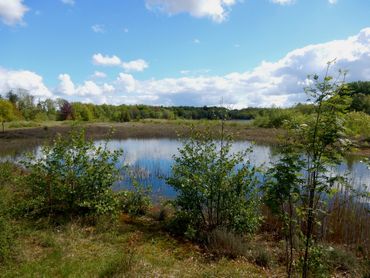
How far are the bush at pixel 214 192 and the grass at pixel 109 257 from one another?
2.43ft

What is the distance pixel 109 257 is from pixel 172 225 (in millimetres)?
2351

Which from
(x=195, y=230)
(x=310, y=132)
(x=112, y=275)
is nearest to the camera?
(x=310, y=132)

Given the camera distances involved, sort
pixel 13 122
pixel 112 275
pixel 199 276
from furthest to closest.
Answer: pixel 13 122
pixel 199 276
pixel 112 275

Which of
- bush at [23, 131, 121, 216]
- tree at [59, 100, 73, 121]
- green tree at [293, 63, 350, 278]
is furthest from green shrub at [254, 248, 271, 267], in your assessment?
tree at [59, 100, 73, 121]

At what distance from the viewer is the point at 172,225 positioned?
7820 millimetres

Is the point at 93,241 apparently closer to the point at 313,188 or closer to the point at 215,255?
the point at 215,255

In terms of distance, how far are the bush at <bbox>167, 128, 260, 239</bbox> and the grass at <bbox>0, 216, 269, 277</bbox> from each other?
0.74 metres

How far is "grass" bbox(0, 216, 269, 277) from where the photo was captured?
16.7ft

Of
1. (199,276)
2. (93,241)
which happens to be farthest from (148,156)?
(199,276)

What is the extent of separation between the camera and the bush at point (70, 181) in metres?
7.69

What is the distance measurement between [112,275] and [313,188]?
300cm

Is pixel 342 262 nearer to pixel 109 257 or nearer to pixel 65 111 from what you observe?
pixel 109 257

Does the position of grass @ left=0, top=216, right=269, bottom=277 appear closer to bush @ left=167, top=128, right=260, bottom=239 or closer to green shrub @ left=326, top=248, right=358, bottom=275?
bush @ left=167, top=128, right=260, bottom=239

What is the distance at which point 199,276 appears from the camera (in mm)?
5305
